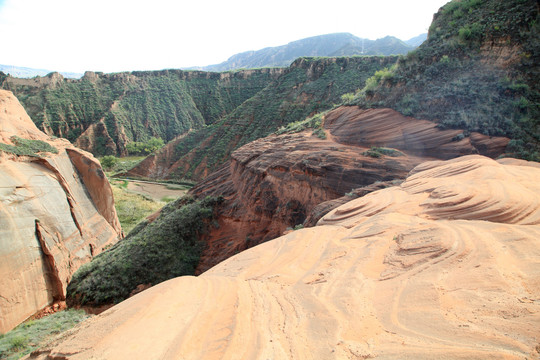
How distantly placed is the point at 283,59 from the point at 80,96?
133m

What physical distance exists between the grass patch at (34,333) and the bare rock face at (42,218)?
988 millimetres

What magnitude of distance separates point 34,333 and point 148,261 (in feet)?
13.8

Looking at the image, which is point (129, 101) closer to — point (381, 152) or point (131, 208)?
point (131, 208)

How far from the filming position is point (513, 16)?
11617 mm

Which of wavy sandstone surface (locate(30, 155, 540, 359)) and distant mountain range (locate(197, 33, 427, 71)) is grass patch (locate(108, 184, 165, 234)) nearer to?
wavy sandstone surface (locate(30, 155, 540, 359))

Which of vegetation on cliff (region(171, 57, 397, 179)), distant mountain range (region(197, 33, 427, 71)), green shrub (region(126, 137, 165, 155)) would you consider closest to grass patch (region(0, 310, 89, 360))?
vegetation on cliff (region(171, 57, 397, 179))

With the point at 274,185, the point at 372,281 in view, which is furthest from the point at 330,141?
the point at 372,281

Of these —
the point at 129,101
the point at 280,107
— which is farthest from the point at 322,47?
the point at 280,107

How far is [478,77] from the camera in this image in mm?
11703

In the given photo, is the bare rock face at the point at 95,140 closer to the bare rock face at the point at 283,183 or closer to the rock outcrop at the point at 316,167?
the bare rock face at the point at 283,183

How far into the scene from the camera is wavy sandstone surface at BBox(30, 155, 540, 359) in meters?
2.25

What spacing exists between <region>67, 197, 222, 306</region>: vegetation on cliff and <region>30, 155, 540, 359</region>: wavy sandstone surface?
8454 millimetres

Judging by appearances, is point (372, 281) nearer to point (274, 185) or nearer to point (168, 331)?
point (168, 331)

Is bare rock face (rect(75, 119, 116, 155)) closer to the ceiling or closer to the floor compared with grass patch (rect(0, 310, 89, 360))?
closer to the ceiling
